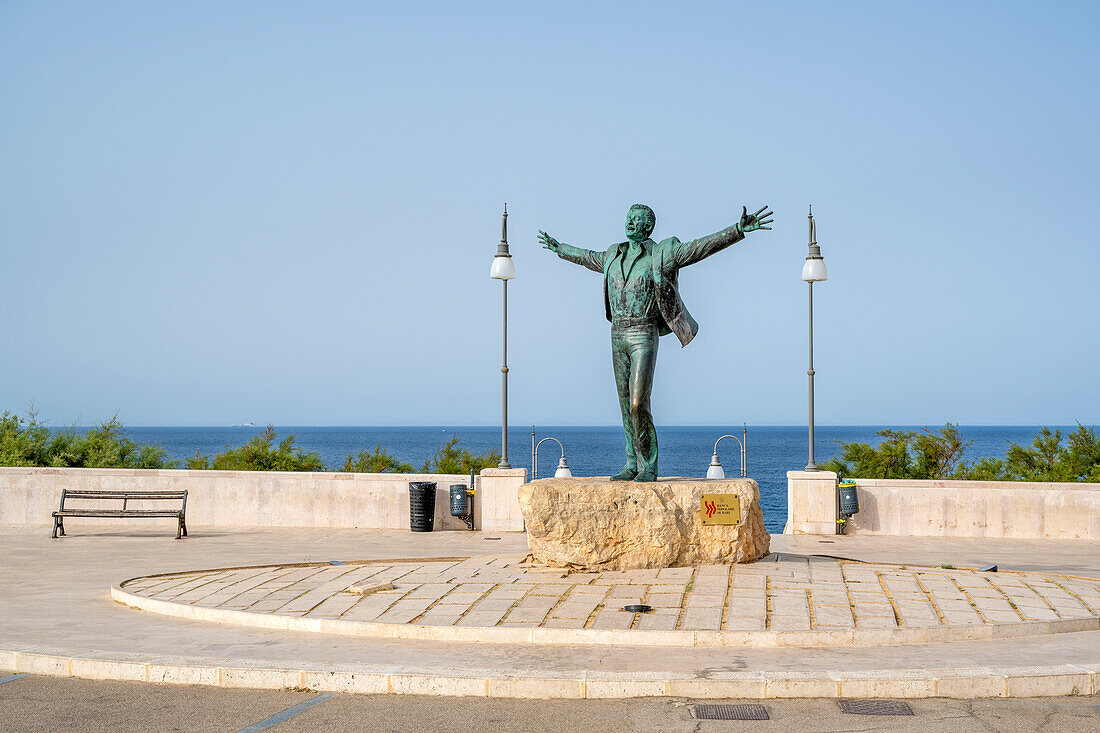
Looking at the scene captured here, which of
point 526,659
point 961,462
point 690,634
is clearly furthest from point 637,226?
point 961,462

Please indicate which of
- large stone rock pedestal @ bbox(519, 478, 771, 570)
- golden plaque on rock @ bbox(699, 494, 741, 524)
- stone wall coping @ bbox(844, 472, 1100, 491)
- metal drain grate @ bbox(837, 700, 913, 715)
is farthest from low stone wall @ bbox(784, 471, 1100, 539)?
metal drain grate @ bbox(837, 700, 913, 715)

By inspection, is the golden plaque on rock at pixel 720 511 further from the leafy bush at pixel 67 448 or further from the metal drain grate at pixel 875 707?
the leafy bush at pixel 67 448

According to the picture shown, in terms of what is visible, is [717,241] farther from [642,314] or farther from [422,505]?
[422,505]

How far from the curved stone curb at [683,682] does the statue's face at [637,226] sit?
5.69 m

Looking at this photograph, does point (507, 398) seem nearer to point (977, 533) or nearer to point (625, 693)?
point (977, 533)

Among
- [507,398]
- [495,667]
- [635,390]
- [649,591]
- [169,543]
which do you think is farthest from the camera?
[507,398]

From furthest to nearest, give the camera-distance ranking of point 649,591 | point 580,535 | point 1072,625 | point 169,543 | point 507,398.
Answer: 1. point 507,398
2. point 169,543
3. point 580,535
4. point 649,591
5. point 1072,625

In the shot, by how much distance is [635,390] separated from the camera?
10.9m

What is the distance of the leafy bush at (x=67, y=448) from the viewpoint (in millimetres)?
22062

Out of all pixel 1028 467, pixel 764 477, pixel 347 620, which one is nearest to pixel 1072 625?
pixel 347 620

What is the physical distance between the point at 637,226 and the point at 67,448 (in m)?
17.2

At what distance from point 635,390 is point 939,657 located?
457cm

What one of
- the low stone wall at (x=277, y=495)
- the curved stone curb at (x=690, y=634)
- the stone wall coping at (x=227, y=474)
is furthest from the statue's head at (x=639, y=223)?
the stone wall coping at (x=227, y=474)

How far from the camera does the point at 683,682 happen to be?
6520 millimetres
